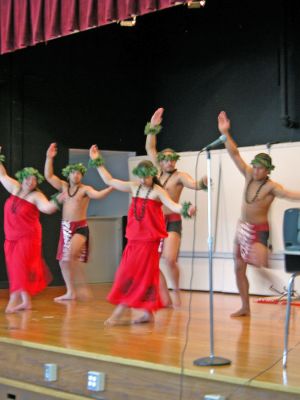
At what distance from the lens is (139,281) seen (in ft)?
18.4

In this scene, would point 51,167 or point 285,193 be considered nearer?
point 285,193

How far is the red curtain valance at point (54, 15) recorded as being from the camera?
6.27 meters

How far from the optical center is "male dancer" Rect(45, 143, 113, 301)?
7.56m

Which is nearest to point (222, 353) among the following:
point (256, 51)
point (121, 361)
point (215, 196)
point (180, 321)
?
point (121, 361)

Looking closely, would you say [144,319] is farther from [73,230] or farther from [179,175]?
[73,230]

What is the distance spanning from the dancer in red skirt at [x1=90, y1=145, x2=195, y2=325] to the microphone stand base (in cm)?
147

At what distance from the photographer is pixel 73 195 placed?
25.1 ft

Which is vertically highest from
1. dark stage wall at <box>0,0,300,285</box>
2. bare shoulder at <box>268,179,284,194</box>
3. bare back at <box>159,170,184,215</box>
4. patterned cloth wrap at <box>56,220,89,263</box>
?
dark stage wall at <box>0,0,300,285</box>

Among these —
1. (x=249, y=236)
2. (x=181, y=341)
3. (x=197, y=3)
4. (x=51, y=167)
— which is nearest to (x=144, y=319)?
(x=181, y=341)

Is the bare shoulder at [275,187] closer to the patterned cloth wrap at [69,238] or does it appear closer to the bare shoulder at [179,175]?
the bare shoulder at [179,175]

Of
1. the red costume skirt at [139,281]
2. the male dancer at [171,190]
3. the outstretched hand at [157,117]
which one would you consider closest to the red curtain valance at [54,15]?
the outstretched hand at [157,117]

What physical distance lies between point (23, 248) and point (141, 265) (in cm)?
149

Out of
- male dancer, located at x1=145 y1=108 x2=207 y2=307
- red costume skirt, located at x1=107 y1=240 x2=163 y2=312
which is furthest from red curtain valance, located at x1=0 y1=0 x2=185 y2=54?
red costume skirt, located at x1=107 y1=240 x2=163 y2=312

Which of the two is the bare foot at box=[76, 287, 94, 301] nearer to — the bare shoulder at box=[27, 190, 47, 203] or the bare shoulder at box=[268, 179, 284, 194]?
the bare shoulder at box=[27, 190, 47, 203]
